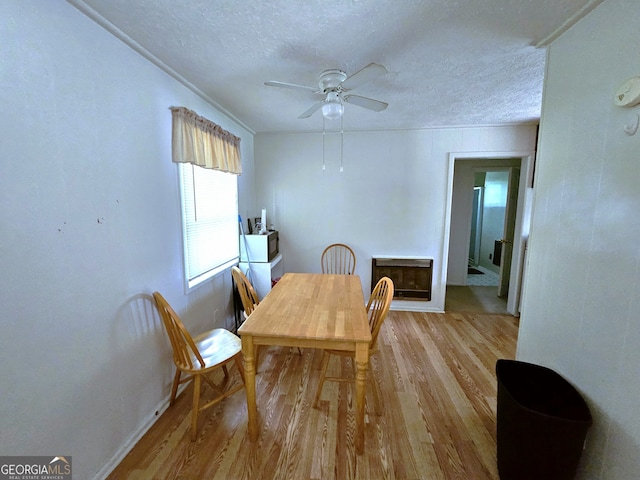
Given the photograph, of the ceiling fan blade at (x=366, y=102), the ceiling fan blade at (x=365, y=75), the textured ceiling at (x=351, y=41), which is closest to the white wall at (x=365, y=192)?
the textured ceiling at (x=351, y=41)

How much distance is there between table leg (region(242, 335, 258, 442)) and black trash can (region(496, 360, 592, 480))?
1322 millimetres

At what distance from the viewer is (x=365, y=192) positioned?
136 inches

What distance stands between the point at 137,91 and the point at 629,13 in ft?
7.92

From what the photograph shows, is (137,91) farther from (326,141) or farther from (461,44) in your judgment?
(326,141)

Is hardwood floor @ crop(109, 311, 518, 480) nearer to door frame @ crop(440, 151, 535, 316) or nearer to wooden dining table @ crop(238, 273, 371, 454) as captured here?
wooden dining table @ crop(238, 273, 371, 454)

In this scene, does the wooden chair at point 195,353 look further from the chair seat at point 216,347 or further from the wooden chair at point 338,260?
the wooden chair at point 338,260

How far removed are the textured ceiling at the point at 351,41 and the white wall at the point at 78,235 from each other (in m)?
0.24

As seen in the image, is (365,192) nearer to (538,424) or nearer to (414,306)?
(414,306)

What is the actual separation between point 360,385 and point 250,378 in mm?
643

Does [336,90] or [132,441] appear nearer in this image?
[132,441]

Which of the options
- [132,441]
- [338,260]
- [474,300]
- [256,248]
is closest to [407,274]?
[338,260]

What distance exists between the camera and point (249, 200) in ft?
11.2

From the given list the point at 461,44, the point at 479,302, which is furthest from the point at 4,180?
the point at 479,302

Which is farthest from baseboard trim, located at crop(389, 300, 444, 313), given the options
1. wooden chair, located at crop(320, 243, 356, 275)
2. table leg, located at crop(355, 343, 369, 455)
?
table leg, located at crop(355, 343, 369, 455)
